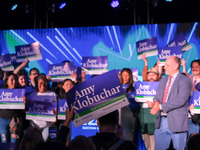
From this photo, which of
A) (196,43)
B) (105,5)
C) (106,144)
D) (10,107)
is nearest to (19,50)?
(10,107)

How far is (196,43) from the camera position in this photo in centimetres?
870

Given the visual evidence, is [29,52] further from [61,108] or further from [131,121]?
[131,121]

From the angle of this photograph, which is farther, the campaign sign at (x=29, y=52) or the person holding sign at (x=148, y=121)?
the campaign sign at (x=29, y=52)

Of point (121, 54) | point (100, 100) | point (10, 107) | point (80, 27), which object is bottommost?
point (10, 107)

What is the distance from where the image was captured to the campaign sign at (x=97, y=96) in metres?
2.86

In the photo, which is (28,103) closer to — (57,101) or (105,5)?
(57,101)

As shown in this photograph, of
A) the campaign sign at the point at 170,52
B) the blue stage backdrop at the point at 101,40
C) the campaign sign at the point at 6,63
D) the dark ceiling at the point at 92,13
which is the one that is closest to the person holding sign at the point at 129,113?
the campaign sign at the point at 170,52

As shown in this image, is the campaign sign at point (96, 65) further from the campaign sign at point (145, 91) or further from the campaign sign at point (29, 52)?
the campaign sign at point (145, 91)

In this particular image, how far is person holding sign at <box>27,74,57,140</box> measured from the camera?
5343mm

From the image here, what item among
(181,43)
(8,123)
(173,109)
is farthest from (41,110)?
(181,43)

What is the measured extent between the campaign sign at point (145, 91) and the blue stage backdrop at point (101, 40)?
3484 mm

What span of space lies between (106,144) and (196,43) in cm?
A: 699

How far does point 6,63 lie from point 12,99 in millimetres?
1987

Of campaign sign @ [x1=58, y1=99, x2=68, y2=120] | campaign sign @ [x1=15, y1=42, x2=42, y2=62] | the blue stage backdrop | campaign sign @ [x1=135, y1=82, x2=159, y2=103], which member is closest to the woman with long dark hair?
campaign sign @ [x1=58, y1=99, x2=68, y2=120]
